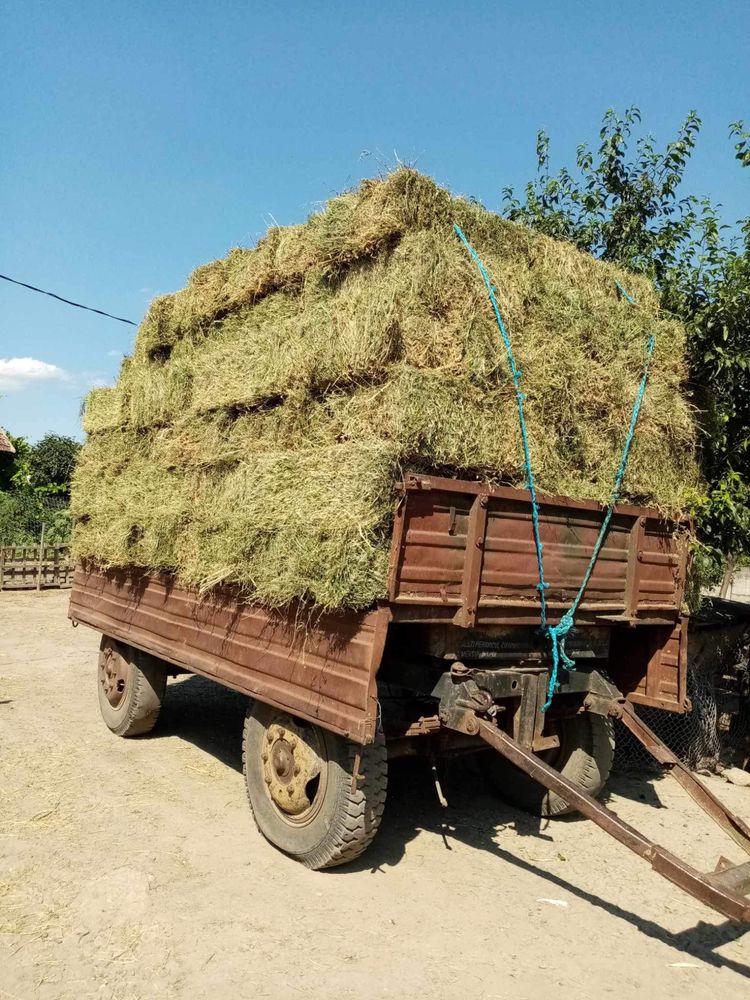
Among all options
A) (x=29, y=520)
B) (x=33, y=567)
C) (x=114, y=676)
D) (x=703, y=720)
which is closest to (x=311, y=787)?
(x=114, y=676)

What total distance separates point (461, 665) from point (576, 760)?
1.84m

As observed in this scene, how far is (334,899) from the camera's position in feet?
13.9

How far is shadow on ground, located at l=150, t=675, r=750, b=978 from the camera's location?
4.10m

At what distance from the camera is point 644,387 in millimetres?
5316

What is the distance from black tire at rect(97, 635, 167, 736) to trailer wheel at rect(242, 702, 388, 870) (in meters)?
2.18

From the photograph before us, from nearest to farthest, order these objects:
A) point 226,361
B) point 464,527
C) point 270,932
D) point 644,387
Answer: point 270,932
point 464,527
point 644,387
point 226,361

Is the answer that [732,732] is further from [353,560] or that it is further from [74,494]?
[74,494]

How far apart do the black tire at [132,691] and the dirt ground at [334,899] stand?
1.71 feet

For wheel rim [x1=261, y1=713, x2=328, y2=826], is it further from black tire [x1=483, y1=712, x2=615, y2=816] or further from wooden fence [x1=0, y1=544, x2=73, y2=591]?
wooden fence [x1=0, y1=544, x2=73, y2=591]

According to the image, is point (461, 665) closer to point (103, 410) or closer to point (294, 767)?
point (294, 767)

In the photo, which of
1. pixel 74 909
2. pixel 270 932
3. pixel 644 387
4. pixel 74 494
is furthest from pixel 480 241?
pixel 74 494

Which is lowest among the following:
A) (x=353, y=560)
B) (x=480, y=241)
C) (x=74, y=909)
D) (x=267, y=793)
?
(x=74, y=909)

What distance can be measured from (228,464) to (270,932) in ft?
9.51

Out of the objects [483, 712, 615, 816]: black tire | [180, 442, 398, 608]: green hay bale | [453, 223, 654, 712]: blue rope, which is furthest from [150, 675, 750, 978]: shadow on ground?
[180, 442, 398, 608]: green hay bale
